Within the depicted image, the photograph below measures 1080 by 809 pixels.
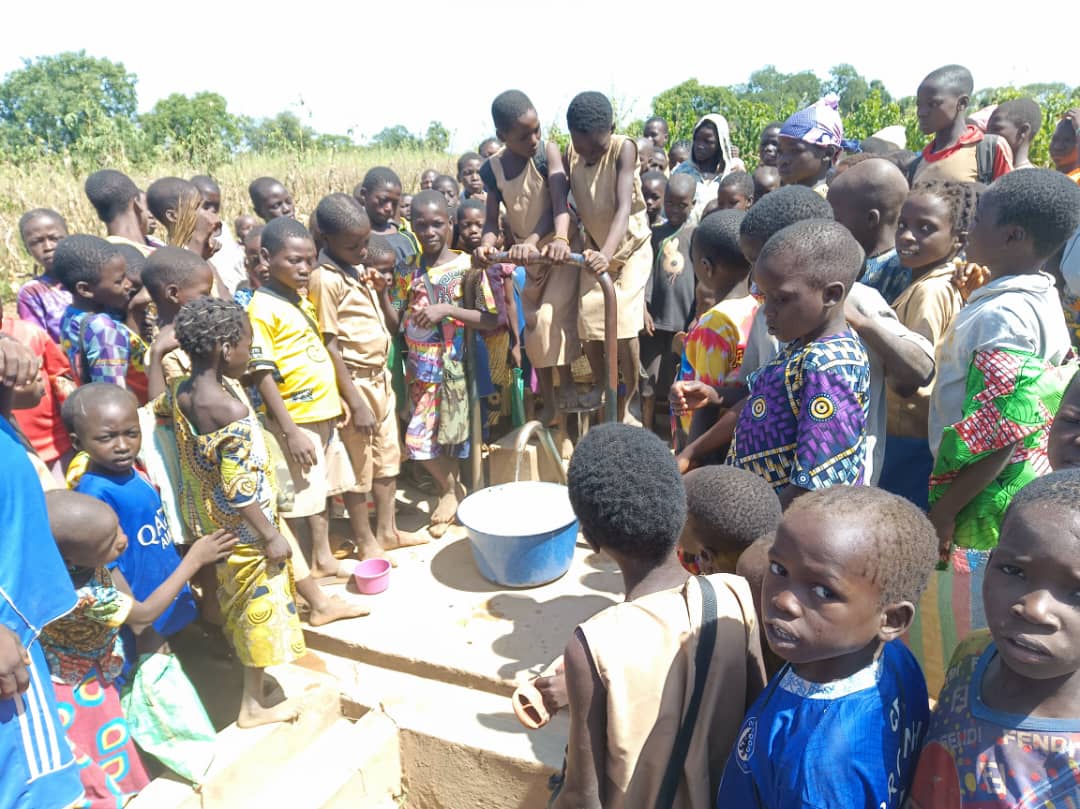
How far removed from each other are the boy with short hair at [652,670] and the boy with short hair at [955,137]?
149 inches

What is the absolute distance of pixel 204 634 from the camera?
3.34 metres

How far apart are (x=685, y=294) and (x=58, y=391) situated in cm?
372

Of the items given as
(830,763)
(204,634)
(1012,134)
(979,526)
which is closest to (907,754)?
(830,763)

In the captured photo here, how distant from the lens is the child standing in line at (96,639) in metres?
2.03

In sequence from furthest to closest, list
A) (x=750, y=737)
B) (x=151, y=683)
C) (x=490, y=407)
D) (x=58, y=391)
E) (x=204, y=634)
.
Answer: (x=490, y=407) → (x=204, y=634) → (x=58, y=391) → (x=151, y=683) → (x=750, y=737)

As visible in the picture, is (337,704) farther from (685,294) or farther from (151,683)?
(685,294)

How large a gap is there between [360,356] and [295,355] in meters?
0.42

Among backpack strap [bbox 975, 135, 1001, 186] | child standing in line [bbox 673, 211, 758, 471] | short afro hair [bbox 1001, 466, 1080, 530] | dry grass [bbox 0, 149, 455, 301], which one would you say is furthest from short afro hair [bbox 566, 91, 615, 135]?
dry grass [bbox 0, 149, 455, 301]

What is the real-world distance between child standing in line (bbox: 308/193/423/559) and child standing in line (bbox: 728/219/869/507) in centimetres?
226

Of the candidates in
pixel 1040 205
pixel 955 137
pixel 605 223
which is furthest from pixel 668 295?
pixel 1040 205

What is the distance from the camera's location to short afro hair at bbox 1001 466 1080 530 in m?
1.02

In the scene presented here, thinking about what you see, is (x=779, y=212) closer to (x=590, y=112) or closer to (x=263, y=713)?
(x=590, y=112)

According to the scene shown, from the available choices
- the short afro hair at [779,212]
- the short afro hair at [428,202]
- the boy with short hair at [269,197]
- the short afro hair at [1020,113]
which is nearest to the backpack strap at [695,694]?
the short afro hair at [779,212]

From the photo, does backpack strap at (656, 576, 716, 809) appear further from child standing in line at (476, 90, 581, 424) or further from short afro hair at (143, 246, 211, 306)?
child standing in line at (476, 90, 581, 424)
